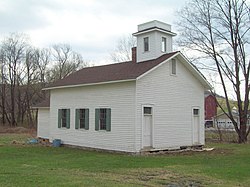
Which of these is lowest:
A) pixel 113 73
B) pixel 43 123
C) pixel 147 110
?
pixel 43 123

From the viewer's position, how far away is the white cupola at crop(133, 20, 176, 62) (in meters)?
19.8

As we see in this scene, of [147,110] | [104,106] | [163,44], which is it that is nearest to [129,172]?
[147,110]

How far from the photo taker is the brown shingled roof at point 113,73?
17962 millimetres

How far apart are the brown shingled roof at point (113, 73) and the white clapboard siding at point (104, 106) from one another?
375 mm

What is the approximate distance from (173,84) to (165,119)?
2.08 m

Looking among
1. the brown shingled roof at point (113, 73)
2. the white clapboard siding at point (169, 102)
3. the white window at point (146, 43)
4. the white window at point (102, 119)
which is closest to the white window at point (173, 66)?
the white clapboard siding at point (169, 102)

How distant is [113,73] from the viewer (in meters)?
19.5

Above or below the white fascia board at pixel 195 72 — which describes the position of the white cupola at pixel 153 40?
above

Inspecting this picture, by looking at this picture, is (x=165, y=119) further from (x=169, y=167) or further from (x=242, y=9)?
(x=242, y=9)

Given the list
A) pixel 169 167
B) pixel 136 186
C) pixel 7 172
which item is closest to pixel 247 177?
pixel 169 167

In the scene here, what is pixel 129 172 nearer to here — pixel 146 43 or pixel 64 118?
pixel 146 43

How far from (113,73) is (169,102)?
351 cm

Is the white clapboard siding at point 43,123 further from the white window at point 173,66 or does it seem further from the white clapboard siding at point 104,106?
the white window at point 173,66

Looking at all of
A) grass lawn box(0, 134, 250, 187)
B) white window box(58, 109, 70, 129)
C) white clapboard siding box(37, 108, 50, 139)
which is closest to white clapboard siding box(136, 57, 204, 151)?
grass lawn box(0, 134, 250, 187)
